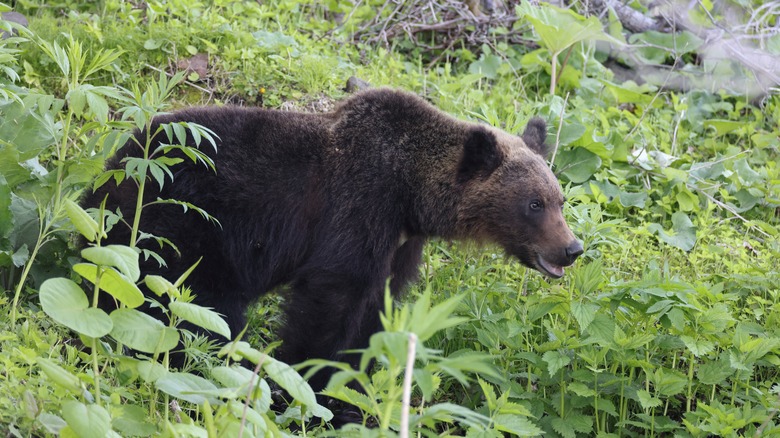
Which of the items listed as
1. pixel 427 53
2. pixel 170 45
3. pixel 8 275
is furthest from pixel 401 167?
pixel 427 53

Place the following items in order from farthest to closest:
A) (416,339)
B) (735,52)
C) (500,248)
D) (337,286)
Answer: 1. (735,52)
2. (500,248)
3. (337,286)
4. (416,339)

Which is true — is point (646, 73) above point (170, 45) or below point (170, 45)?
below

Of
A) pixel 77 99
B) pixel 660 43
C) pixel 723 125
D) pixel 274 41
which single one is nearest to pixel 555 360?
pixel 77 99

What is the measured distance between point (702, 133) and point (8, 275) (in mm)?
7320

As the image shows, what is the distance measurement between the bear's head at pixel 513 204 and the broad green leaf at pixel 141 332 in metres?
3.06

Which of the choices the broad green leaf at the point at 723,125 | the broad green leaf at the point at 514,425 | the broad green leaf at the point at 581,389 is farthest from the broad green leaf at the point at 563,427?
the broad green leaf at the point at 723,125

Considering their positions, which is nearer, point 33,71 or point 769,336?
point 769,336

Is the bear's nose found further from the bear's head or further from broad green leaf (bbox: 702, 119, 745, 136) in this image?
broad green leaf (bbox: 702, 119, 745, 136)

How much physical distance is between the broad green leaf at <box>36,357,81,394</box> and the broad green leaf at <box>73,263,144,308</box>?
0.37 m

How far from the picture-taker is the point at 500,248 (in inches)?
258

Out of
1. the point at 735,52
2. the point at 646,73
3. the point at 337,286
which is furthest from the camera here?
the point at 646,73

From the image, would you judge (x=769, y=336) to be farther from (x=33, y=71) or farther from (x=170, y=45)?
(x=33, y=71)

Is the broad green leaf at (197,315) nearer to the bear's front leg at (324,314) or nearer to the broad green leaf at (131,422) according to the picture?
the broad green leaf at (131,422)

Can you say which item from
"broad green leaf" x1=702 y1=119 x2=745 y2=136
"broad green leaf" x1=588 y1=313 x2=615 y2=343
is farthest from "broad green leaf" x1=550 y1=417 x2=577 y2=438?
"broad green leaf" x1=702 y1=119 x2=745 y2=136
